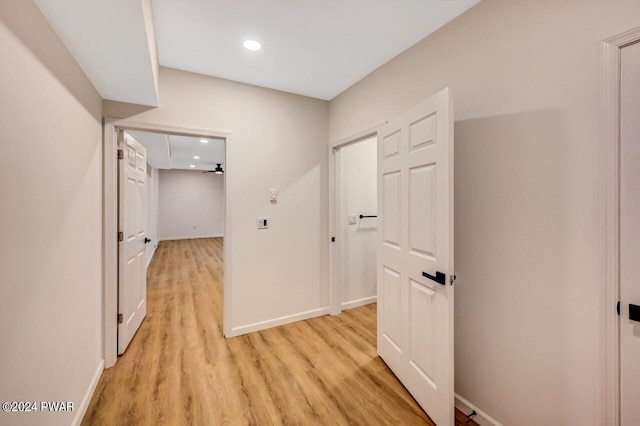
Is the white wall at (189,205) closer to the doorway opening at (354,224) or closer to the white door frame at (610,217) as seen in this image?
the doorway opening at (354,224)

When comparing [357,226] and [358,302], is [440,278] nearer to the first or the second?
[357,226]

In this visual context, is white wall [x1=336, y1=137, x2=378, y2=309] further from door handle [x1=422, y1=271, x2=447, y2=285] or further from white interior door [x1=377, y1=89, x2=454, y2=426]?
door handle [x1=422, y1=271, x2=447, y2=285]

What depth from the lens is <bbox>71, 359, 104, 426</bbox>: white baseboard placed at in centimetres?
160

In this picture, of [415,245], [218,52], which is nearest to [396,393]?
[415,245]

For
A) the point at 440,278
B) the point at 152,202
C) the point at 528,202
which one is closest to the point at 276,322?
the point at 440,278

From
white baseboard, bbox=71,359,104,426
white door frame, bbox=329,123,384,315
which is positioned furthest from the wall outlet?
white baseboard, bbox=71,359,104,426

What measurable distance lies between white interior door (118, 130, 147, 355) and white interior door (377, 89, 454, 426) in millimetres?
2252

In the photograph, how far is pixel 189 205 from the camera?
960 cm

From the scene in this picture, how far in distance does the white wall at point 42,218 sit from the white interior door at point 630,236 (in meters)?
2.38

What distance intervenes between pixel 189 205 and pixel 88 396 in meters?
8.57

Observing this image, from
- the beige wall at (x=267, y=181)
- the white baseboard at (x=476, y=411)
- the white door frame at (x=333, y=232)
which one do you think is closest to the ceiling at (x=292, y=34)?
the beige wall at (x=267, y=181)

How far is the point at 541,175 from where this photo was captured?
1.35 metres

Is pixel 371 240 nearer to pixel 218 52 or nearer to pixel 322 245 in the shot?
pixel 322 245

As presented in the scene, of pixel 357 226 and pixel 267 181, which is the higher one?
pixel 267 181
